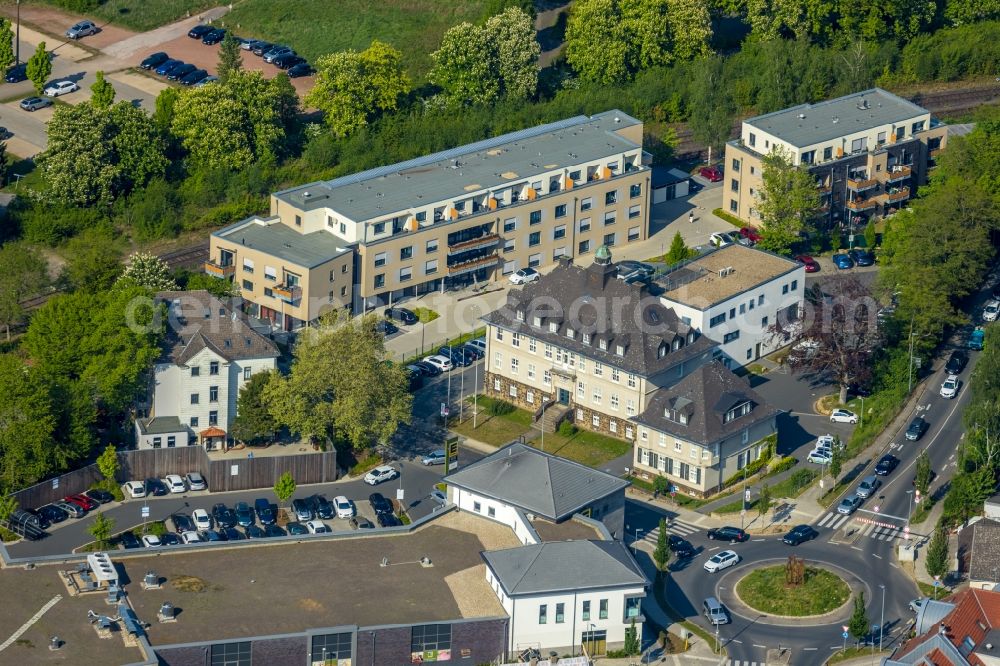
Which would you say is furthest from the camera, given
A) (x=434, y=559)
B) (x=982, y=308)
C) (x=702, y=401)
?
(x=982, y=308)

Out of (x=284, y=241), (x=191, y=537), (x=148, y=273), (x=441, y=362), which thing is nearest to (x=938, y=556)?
(x=441, y=362)

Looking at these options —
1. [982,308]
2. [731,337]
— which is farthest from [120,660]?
[982,308]

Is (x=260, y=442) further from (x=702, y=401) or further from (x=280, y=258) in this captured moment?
(x=702, y=401)

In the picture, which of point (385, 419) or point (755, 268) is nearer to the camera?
point (385, 419)

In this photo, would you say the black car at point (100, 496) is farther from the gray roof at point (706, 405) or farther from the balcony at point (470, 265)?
the balcony at point (470, 265)

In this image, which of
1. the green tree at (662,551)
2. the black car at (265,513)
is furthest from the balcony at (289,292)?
the green tree at (662,551)

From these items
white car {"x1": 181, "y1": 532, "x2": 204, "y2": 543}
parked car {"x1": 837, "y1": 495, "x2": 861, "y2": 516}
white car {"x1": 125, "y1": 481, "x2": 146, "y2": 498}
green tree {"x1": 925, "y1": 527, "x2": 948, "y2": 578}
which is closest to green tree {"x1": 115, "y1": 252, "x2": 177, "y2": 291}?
white car {"x1": 125, "y1": 481, "x2": 146, "y2": 498}

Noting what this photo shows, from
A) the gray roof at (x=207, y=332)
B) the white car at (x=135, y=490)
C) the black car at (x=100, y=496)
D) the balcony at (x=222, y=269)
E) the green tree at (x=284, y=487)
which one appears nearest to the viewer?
the green tree at (x=284, y=487)
